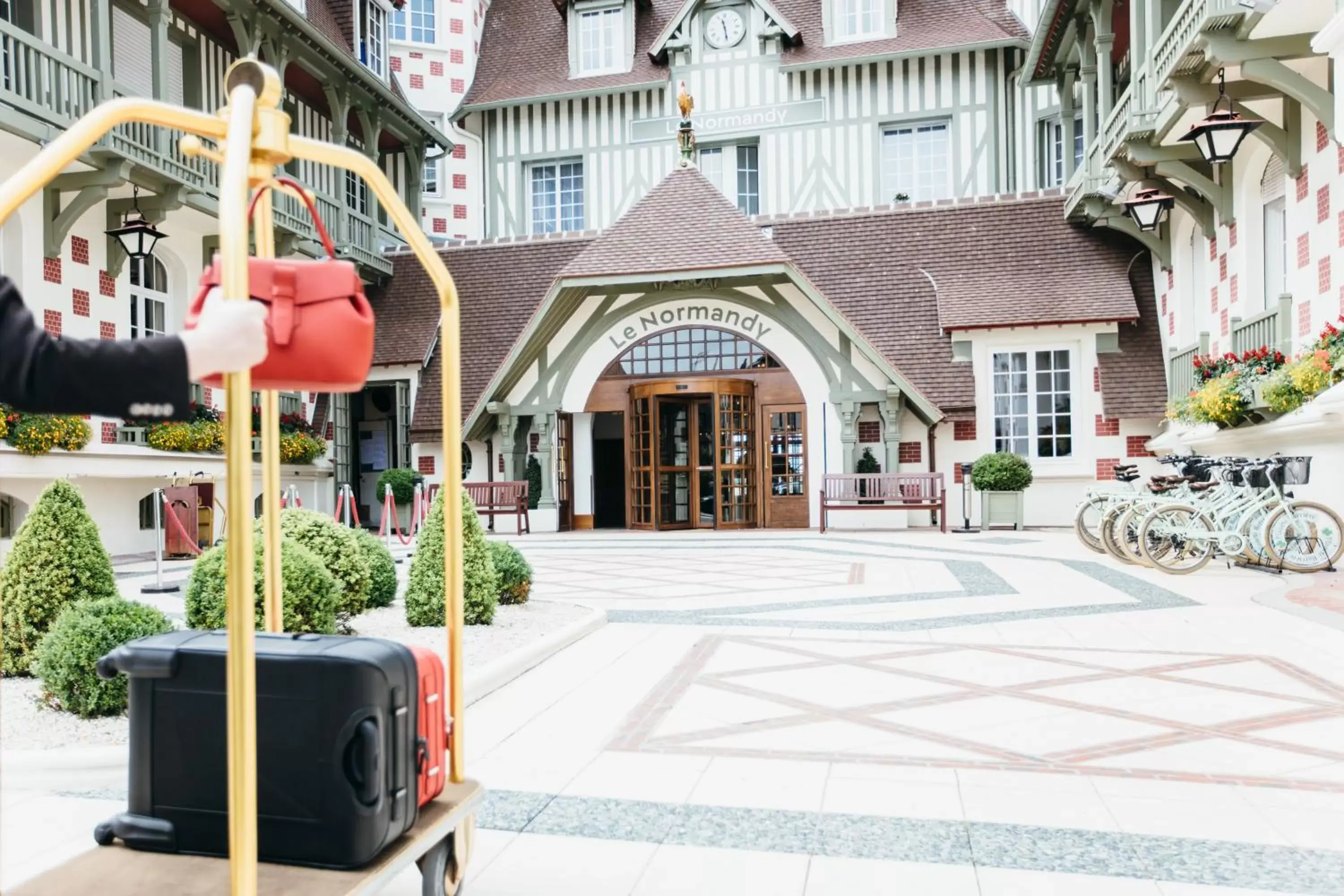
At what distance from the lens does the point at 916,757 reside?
3730mm

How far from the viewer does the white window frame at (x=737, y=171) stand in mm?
21245

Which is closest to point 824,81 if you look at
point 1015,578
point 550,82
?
point 550,82

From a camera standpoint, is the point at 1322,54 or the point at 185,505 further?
the point at 185,505

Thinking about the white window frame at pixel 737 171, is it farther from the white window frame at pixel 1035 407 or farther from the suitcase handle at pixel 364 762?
the suitcase handle at pixel 364 762

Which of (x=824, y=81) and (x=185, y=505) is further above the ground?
(x=824, y=81)

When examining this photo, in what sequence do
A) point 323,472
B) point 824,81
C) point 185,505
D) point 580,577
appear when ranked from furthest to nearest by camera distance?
point 824,81 < point 323,472 < point 185,505 < point 580,577

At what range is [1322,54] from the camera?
880 cm

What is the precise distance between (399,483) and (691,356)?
18.0 feet

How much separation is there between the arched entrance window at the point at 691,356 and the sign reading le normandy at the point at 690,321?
418 mm

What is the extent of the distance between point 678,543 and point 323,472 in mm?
7136

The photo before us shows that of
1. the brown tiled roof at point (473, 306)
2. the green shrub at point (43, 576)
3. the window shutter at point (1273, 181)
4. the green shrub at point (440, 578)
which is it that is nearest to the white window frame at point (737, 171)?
the brown tiled roof at point (473, 306)

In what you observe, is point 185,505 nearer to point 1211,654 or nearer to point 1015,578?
point 1015,578

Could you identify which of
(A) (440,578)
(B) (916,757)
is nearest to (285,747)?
(B) (916,757)

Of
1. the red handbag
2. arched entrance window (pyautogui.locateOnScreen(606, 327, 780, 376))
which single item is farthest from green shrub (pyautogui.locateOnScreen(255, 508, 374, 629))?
arched entrance window (pyautogui.locateOnScreen(606, 327, 780, 376))
